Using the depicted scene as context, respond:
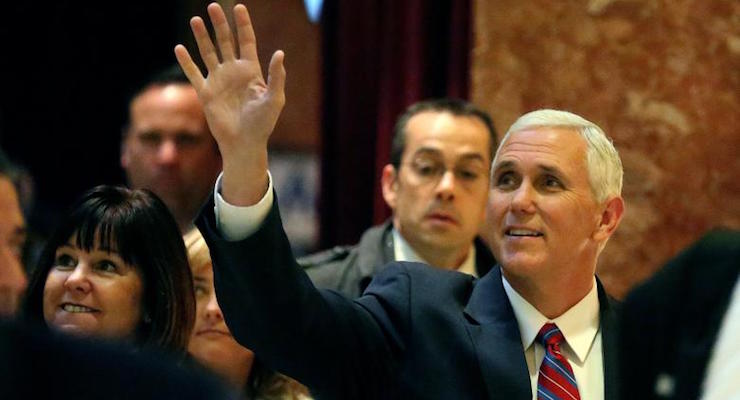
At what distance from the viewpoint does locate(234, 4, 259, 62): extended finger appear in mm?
2555

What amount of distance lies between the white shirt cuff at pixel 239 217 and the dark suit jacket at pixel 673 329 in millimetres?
1091

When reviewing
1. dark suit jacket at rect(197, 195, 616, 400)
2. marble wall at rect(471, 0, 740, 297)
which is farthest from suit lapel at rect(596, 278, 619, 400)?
marble wall at rect(471, 0, 740, 297)

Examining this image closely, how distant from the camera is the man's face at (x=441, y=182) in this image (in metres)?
4.20

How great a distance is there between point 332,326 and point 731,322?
1217 mm

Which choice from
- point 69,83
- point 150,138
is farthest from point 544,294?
point 69,83

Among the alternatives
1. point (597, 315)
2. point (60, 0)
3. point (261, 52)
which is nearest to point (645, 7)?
point (597, 315)

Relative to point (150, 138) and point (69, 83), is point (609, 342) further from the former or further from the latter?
point (69, 83)

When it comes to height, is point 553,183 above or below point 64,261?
above

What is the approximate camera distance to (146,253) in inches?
126

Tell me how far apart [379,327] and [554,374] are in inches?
14.6

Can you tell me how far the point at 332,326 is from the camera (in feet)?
8.57

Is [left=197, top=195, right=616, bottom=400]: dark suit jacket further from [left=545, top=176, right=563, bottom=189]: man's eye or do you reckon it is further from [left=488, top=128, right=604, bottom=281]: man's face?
[left=545, top=176, right=563, bottom=189]: man's eye

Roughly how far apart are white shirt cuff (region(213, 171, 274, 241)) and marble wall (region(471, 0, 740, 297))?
2143 mm

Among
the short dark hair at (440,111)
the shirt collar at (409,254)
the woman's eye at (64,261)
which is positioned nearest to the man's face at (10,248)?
the woman's eye at (64,261)
